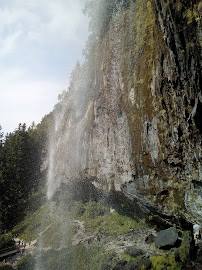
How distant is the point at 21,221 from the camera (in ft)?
83.9

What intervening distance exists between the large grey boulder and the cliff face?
8.05ft

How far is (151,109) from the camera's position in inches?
330

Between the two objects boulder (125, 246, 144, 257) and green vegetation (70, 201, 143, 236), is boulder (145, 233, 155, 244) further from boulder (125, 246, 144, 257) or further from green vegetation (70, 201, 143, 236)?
green vegetation (70, 201, 143, 236)

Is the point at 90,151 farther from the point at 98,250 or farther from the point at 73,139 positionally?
the point at 98,250

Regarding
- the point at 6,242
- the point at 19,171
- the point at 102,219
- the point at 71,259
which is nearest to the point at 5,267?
the point at 6,242

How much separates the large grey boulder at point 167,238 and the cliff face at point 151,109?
2455 millimetres

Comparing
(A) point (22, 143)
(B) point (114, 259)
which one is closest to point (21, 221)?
(A) point (22, 143)

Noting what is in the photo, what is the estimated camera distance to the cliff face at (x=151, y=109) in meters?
5.14

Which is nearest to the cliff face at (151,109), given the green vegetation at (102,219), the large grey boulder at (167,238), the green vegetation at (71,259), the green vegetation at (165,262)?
the green vegetation at (165,262)

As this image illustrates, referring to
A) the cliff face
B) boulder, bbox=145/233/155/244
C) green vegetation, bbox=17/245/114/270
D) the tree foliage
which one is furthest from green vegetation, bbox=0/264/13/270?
boulder, bbox=145/233/155/244

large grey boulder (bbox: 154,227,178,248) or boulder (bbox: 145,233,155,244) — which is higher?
large grey boulder (bbox: 154,227,178,248)

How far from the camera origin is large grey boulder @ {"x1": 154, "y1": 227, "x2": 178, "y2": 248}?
10.4 metres

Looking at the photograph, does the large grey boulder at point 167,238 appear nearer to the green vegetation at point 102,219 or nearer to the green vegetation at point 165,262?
the green vegetation at point 165,262

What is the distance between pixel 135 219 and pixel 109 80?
39.2ft
